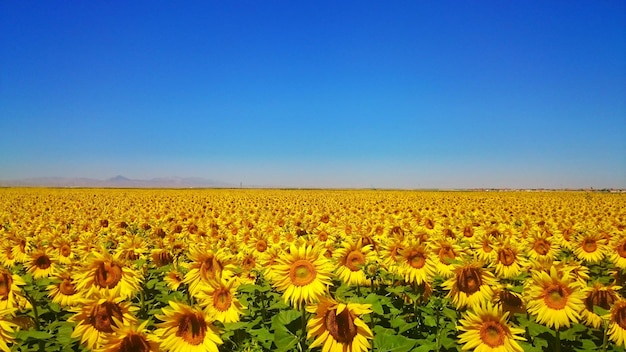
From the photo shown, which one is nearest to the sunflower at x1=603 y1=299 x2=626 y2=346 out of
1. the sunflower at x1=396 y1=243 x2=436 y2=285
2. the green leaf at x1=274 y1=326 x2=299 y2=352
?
the sunflower at x1=396 y1=243 x2=436 y2=285

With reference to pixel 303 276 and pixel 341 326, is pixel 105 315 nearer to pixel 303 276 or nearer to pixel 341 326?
pixel 303 276

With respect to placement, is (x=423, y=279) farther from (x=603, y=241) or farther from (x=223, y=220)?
(x=223, y=220)

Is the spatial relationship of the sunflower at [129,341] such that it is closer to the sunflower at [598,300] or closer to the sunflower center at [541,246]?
the sunflower at [598,300]

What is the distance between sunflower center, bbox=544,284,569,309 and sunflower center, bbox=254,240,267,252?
4870 millimetres

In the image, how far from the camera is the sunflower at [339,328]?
3.03m

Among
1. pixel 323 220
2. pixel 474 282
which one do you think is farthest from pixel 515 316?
pixel 323 220

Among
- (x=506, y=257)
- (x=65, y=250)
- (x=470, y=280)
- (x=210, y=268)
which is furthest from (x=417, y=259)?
(x=65, y=250)

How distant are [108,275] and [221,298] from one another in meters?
1.26

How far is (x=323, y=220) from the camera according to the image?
13477 millimetres

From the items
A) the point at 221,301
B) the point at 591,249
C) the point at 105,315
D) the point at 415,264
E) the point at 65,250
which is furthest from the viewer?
the point at 591,249

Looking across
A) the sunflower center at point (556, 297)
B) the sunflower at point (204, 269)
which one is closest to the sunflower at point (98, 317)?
the sunflower at point (204, 269)

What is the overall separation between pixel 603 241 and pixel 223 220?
9789 mm

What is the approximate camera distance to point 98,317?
3.17 metres

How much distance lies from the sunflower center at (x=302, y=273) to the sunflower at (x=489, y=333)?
136cm
